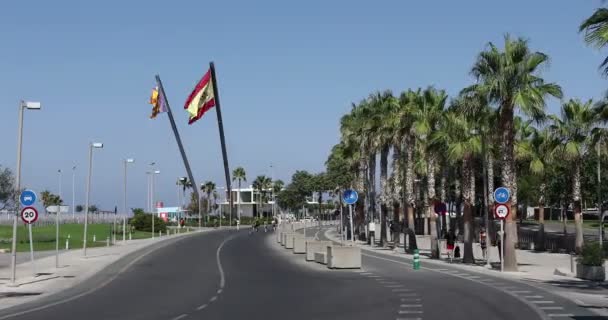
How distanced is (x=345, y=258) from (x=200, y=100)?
Answer: 69510mm

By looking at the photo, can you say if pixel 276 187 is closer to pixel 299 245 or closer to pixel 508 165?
pixel 299 245

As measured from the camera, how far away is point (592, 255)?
29.5 m

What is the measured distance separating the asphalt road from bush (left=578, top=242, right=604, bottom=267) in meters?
4.15

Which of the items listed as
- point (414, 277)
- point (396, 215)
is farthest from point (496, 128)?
point (396, 215)

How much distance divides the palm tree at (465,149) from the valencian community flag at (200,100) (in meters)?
60.2

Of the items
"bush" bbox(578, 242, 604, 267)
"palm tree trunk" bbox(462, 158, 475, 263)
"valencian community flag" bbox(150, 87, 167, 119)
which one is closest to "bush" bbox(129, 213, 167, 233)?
"valencian community flag" bbox(150, 87, 167, 119)

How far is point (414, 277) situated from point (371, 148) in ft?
105

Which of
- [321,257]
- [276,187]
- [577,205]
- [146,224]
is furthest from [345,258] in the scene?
[276,187]

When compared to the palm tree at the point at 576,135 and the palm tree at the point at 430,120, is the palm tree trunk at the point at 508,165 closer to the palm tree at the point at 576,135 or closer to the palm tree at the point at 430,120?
the palm tree at the point at 430,120

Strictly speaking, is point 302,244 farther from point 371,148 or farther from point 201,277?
point 201,277

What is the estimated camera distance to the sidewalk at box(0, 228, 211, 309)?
25859 millimetres

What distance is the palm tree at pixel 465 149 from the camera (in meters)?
40.0

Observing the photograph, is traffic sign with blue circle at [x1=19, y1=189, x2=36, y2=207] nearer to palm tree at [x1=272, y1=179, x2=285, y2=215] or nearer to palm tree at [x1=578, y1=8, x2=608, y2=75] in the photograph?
palm tree at [x1=578, y1=8, x2=608, y2=75]

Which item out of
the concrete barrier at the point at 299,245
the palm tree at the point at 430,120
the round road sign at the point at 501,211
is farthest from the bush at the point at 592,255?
the concrete barrier at the point at 299,245
